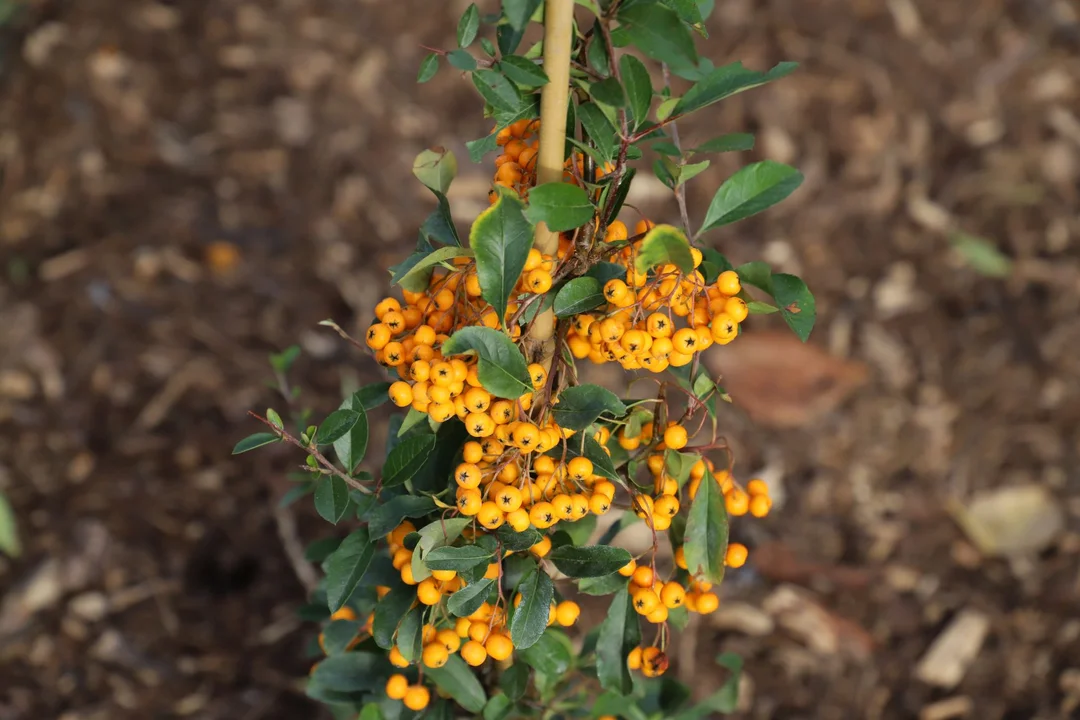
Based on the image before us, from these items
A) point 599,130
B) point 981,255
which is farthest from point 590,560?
point 981,255

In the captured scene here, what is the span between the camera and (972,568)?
2.75 m

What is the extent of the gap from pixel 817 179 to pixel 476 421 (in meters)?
2.92

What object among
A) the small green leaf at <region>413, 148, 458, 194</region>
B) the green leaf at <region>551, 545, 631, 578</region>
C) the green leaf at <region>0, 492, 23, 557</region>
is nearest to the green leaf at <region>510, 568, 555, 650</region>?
the green leaf at <region>551, 545, 631, 578</region>

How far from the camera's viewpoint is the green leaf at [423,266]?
1.06 m

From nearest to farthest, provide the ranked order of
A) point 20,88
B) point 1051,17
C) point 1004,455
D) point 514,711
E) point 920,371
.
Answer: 1. point 514,711
2. point 1004,455
3. point 920,371
4. point 20,88
5. point 1051,17

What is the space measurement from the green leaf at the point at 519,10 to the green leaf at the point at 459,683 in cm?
94

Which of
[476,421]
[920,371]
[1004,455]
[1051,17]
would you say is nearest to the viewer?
[476,421]

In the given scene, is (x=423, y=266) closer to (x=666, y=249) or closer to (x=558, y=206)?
(x=558, y=206)

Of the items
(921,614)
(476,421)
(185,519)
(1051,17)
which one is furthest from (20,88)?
(1051,17)

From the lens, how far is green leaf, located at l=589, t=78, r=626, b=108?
3.21 feet

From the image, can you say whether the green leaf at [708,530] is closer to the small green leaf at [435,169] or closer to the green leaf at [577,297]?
the green leaf at [577,297]

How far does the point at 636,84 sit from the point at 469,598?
630mm

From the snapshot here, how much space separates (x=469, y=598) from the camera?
114 centimetres

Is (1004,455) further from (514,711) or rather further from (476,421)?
(476,421)
